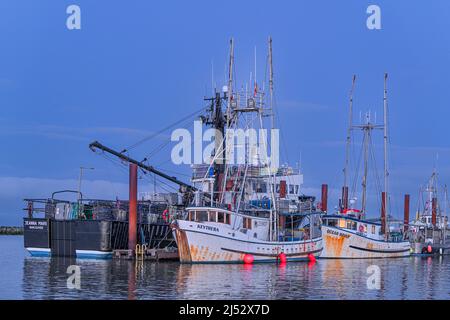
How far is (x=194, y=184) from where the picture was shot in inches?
2985

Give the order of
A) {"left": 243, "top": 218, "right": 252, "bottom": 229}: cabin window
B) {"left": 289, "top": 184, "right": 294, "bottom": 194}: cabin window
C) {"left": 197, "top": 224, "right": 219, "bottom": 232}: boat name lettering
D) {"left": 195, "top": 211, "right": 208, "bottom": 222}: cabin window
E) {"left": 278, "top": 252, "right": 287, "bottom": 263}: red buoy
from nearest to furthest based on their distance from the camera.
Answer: {"left": 197, "top": 224, "right": 219, "bottom": 232}: boat name lettering
{"left": 195, "top": 211, "right": 208, "bottom": 222}: cabin window
{"left": 243, "top": 218, "right": 252, "bottom": 229}: cabin window
{"left": 278, "top": 252, "right": 287, "bottom": 263}: red buoy
{"left": 289, "top": 184, "right": 294, "bottom": 194}: cabin window

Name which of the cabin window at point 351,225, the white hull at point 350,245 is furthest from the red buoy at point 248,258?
the cabin window at point 351,225

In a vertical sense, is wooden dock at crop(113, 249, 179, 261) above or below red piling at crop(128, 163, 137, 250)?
below

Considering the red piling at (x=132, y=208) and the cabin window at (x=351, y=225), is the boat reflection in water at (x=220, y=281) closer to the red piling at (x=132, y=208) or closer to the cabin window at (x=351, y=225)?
the red piling at (x=132, y=208)

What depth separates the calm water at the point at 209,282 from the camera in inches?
1460

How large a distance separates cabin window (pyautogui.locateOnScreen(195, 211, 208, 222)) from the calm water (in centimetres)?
364

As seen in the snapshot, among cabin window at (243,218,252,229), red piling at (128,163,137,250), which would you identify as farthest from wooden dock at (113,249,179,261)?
cabin window at (243,218,252,229)

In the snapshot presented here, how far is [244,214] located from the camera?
191 ft

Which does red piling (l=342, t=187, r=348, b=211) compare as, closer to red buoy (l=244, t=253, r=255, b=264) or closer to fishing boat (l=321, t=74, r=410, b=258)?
fishing boat (l=321, t=74, r=410, b=258)

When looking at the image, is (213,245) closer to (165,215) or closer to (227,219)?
(227,219)

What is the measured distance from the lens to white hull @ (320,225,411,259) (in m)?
72.2

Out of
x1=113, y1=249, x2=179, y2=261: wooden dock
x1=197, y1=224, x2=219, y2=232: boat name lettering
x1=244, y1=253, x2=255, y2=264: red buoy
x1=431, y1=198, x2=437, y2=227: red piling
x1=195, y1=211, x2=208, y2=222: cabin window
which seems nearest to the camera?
x1=197, y1=224, x2=219, y2=232: boat name lettering

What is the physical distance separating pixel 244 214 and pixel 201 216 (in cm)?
416
